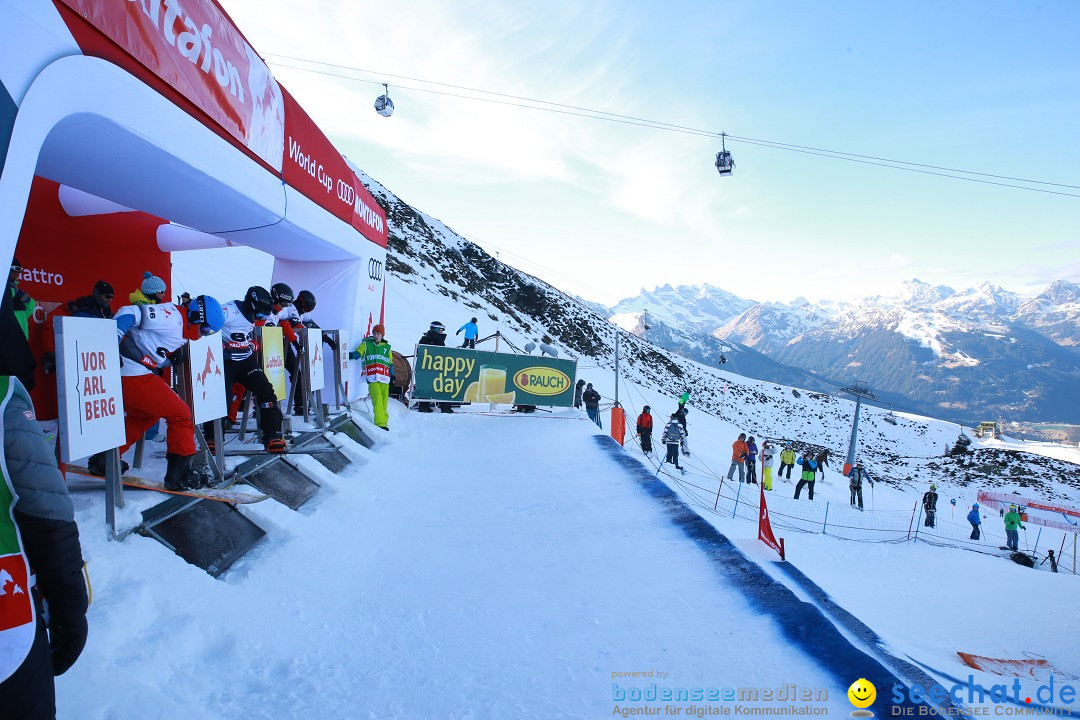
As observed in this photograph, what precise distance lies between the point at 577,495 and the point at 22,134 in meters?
5.49

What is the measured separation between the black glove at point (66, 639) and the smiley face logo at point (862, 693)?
3.16m

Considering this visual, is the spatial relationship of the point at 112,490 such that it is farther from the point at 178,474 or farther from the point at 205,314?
the point at 205,314

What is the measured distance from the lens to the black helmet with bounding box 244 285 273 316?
19.7 ft

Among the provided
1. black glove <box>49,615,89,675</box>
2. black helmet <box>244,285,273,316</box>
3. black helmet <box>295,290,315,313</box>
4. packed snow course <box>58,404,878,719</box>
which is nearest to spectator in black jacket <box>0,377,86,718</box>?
black glove <box>49,615,89,675</box>

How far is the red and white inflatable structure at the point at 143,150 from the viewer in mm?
2633

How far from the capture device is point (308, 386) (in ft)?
24.4

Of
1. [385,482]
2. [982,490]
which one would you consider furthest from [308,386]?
[982,490]

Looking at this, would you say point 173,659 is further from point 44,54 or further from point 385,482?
point 385,482

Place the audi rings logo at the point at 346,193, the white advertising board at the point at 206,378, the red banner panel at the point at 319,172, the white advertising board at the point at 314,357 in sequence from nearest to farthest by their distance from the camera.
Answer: the white advertising board at the point at 206,378 → the red banner panel at the point at 319,172 → the white advertising board at the point at 314,357 → the audi rings logo at the point at 346,193

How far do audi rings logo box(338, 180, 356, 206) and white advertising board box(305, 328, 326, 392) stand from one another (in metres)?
2.23

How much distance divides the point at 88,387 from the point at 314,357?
4.21 metres

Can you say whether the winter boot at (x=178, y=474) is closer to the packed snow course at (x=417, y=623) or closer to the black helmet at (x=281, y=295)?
the packed snow course at (x=417, y=623)

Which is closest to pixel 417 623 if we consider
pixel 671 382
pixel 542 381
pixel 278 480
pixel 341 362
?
pixel 278 480

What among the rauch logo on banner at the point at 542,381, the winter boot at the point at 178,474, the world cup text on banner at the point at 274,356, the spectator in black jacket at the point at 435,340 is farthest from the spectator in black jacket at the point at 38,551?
the rauch logo on banner at the point at 542,381
